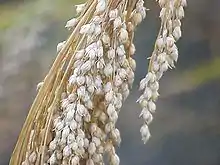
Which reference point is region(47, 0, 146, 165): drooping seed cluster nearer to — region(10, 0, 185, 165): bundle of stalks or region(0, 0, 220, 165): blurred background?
region(10, 0, 185, 165): bundle of stalks

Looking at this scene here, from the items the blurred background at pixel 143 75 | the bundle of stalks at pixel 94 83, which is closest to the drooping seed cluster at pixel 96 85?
the bundle of stalks at pixel 94 83

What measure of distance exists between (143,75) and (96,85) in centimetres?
42

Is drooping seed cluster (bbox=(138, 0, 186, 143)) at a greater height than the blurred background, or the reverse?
the blurred background

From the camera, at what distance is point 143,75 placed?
3.26 ft

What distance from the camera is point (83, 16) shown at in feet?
2.09

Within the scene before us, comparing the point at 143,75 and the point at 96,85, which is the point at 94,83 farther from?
the point at 143,75

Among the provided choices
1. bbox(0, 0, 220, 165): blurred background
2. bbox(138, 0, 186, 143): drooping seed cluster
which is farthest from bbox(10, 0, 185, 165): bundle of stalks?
bbox(0, 0, 220, 165): blurred background

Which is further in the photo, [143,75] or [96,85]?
[143,75]

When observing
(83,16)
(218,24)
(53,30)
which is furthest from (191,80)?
(83,16)

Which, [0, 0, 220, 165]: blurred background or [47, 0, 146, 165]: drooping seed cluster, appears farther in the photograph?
[0, 0, 220, 165]: blurred background

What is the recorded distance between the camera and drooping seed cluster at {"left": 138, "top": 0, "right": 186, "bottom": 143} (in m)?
0.58

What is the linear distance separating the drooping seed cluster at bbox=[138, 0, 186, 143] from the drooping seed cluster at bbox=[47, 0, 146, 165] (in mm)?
32

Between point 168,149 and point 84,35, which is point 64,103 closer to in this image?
point 84,35

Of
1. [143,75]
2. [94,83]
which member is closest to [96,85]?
[94,83]
